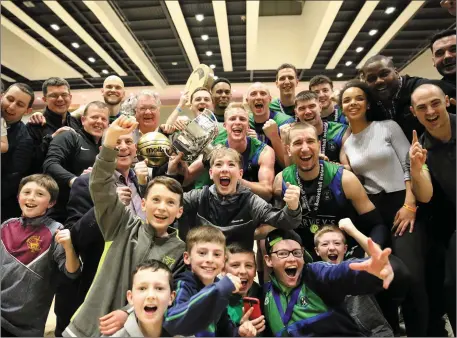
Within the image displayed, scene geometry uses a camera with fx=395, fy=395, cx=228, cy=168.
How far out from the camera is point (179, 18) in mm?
9117

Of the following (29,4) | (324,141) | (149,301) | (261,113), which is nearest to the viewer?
(149,301)

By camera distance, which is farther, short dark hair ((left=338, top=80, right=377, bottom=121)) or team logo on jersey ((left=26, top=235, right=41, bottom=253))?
short dark hair ((left=338, top=80, right=377, bottom=121))

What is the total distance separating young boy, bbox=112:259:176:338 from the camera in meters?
2.23

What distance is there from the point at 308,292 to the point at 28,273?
2.07m

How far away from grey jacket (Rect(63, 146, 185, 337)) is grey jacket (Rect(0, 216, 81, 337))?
423 millimetres

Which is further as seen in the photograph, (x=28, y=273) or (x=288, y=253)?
(x=28, y=273)

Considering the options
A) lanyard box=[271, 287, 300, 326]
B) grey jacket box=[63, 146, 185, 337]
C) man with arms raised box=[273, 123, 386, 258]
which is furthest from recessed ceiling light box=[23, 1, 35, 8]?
lanyard box=[271, 287, 300, 326]

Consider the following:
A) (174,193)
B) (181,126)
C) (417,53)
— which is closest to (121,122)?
(174,193)

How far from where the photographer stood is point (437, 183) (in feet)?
9.63

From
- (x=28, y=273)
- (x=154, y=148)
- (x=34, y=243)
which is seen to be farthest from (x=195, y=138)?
(x=28, y=273)

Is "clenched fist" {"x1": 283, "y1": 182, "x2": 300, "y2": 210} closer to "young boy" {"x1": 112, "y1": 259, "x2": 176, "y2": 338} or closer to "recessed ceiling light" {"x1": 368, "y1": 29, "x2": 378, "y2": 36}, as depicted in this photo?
"young boy" {"x1": 112, "y1": 259, "x2": 176, "y2": 338}

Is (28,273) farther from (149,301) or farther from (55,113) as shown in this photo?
(55,113)

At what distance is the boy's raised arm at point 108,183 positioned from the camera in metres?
2.52

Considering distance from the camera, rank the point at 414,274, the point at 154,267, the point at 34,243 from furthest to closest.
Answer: the point at 34,243
the point at 414,274
the point at 154,267
